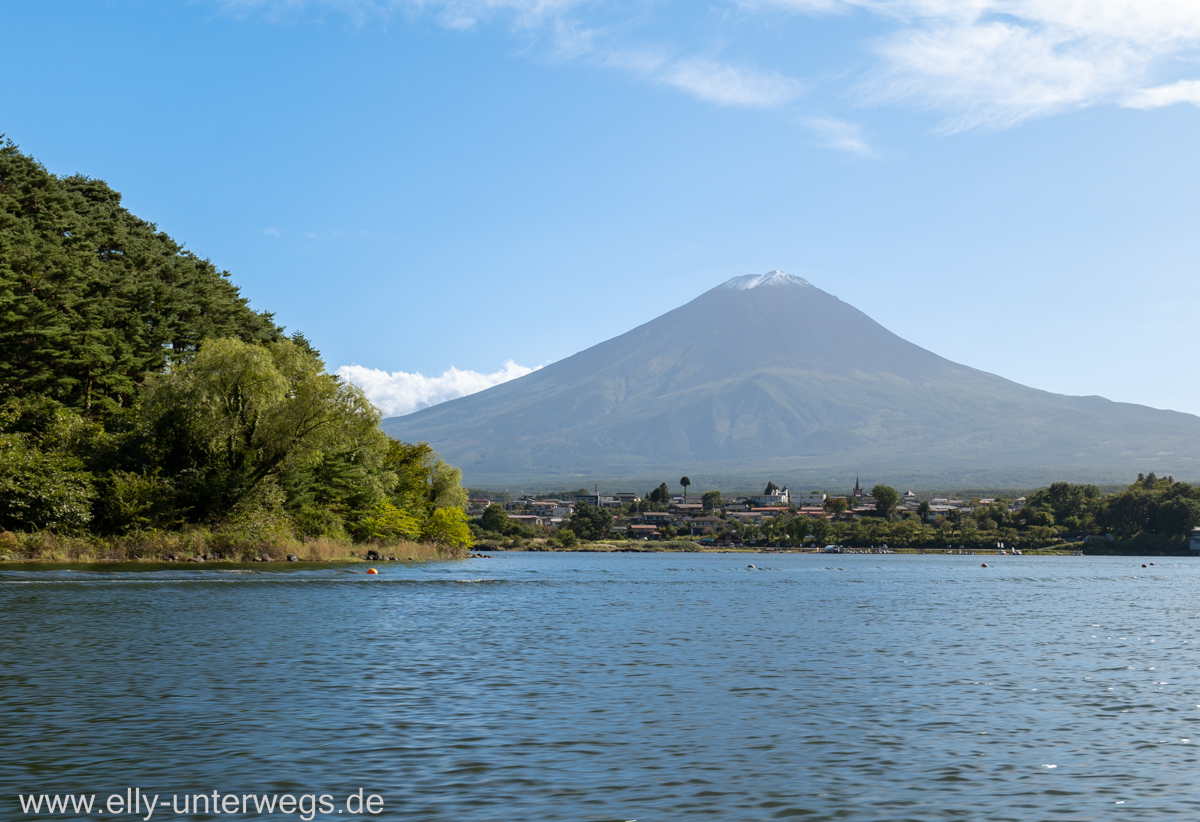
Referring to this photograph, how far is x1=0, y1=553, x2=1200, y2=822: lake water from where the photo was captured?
481 inches

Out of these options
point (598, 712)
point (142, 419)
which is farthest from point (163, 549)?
point (598, 712)

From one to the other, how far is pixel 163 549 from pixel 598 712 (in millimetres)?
51050

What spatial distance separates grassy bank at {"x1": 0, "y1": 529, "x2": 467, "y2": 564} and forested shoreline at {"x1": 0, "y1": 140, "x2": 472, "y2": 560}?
0.10m

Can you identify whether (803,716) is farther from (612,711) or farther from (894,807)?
(894,807)

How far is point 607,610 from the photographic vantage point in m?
43.3

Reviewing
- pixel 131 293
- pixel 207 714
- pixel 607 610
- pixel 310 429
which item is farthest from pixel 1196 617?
pixel 131 293

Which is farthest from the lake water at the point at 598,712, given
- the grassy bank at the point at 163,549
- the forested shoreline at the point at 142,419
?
the forested shoreline at the point at 142,419

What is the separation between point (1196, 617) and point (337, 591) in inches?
1563

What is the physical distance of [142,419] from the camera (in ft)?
202

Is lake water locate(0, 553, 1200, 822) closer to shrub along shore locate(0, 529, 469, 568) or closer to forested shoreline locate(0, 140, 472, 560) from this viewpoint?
shrub along shore locate(0, 529, 469, 568)

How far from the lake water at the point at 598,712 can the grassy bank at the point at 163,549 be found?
20.7m

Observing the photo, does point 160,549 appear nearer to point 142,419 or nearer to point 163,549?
point 163,549

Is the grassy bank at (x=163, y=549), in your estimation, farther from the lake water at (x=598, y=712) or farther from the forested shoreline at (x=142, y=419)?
the lake water at (x=598, y=712)

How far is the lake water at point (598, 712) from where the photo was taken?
12.2 m
